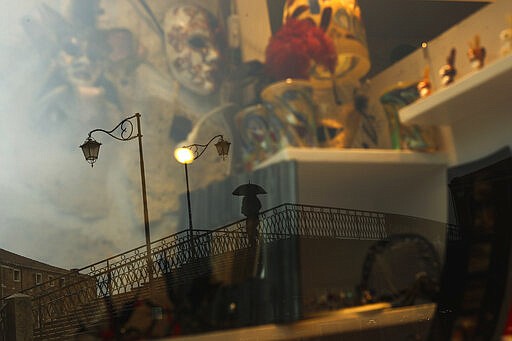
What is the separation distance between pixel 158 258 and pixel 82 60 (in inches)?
18.0

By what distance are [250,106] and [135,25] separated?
0.31 m

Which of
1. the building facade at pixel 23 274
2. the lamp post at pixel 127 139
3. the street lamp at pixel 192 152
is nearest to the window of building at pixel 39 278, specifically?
the building facade at pixel 23 274

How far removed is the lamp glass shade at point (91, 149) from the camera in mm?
1608

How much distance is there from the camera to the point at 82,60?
64.5 inches

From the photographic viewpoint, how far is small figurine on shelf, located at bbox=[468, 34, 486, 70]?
1.67 meters

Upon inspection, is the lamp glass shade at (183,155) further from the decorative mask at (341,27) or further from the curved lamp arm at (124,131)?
the decorative mask at (341,27)

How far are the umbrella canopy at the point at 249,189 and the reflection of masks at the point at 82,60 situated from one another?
1.28ft

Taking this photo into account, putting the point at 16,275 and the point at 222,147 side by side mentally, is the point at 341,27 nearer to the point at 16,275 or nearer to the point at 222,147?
the point at 222,147

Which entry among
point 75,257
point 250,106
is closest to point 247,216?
point 250,106

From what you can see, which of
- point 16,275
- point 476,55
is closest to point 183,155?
point 16,275

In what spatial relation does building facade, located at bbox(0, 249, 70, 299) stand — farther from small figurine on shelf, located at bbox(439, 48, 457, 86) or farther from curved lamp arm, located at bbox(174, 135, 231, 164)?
small figurine on shelf, located at bbox(439, 48, 457, 86)

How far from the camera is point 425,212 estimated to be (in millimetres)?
1753

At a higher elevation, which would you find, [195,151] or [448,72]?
[448,72]

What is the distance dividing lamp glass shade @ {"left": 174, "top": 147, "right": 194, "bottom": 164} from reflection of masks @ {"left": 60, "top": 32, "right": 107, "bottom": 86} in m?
0.24
